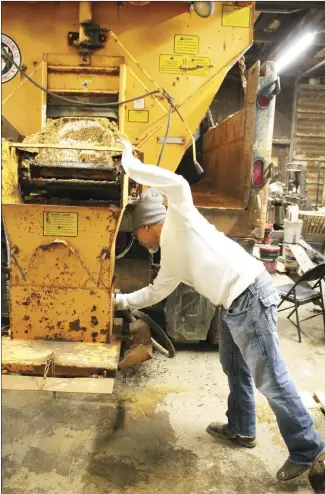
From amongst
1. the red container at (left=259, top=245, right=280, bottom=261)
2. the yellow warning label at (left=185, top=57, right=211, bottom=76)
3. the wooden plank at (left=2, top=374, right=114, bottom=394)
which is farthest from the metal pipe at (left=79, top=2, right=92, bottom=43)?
the red container at (left=259, top=245, right=280, bottom=261)

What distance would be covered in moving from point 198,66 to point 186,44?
0.61 feet

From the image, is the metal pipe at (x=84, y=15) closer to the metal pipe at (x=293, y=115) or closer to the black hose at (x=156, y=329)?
the black hose at (x=156, y=329)

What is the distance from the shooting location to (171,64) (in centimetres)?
338

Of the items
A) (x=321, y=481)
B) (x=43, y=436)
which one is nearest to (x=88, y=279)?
(x=43, y=436)

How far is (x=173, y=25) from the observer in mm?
3344

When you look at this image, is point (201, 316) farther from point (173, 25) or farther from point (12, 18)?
point (12, 18)

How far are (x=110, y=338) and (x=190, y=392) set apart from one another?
2.85 feet

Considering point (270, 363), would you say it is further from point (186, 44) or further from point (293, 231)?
point (293, 231)

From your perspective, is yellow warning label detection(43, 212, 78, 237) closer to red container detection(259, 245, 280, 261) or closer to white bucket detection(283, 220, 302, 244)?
red container detection(259, 245, 280, 261)

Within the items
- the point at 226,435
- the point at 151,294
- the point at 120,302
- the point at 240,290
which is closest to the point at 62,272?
the point at 120,302

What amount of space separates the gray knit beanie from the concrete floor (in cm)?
124

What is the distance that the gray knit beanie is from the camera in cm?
229

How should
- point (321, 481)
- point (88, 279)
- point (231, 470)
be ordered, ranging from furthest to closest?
point (88, 279)
point (231, 470)
point (321, 481)

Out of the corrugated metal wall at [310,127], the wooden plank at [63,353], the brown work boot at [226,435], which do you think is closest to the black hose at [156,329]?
the wooden plank at [63,353]
